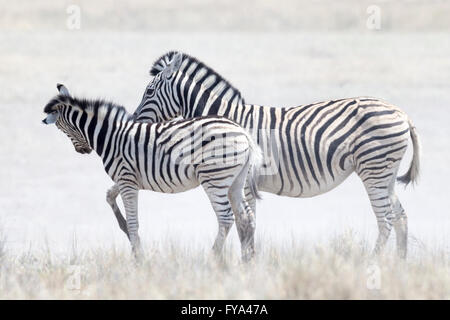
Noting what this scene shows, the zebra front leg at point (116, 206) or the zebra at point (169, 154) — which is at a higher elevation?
the zebra at point (169, 154)

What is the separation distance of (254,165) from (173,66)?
1.83 metres

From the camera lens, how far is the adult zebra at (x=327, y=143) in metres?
11.3

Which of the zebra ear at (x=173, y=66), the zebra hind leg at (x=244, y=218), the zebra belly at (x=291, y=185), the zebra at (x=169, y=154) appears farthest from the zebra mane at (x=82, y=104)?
the zebra belly at (x=291, y=185)

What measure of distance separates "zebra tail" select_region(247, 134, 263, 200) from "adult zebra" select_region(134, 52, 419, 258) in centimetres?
15

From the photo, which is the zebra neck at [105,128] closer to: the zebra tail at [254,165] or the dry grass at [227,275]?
the dry grass at [227,275]

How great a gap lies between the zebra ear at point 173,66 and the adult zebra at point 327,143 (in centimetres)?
1

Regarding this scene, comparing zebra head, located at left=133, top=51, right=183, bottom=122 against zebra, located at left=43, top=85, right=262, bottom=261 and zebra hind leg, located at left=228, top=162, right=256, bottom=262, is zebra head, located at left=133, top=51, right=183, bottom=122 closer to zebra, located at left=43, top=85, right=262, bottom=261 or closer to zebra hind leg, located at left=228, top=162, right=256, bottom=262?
zebra, located at left=43, top=85, right=262, bottom=261

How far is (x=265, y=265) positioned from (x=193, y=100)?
8.21 feet

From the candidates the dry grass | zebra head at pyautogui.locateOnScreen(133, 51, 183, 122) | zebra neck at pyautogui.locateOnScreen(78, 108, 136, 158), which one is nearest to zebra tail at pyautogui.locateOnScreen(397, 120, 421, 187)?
the dry grass

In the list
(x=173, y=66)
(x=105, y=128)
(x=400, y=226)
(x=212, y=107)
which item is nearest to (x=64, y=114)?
(x=105, y=128)

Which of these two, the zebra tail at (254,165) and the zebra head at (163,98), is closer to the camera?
the zebra tail at (254,165)

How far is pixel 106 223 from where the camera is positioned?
16.0 meters

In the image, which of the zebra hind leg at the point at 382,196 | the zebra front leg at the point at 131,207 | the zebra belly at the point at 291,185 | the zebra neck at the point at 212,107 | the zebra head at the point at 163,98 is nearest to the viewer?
the zebra front leg at the point at 131,207

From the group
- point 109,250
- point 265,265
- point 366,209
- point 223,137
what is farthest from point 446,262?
point 366,209
